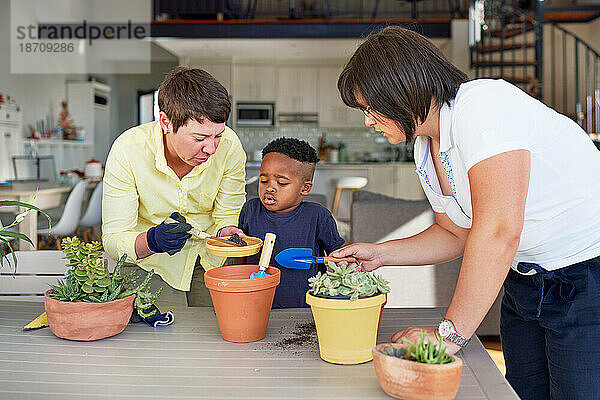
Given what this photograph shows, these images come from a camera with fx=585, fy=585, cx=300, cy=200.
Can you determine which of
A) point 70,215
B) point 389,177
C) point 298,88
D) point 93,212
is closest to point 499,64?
point 389,177

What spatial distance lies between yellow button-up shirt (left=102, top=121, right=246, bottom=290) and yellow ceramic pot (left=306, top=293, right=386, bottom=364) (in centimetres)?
70

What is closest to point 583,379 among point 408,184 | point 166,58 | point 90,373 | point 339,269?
point 339,269

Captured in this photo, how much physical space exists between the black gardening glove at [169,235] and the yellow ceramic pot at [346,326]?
46cm

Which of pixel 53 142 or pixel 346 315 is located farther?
pixel 53 142

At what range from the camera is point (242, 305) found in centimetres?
126

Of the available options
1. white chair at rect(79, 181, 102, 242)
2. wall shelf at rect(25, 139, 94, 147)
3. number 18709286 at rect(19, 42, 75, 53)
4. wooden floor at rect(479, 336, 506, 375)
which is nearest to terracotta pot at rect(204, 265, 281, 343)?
wooden floor at rect(479, 336, 506, 375)

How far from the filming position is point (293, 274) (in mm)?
1895

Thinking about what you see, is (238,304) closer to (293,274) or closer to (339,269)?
(339,269)

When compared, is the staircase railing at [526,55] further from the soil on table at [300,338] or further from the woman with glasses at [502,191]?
the soil on table at [300,338]

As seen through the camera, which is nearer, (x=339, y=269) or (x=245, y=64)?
(x=339, y=269)

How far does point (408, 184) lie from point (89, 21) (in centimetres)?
594

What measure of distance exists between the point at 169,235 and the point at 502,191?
0.82 metres

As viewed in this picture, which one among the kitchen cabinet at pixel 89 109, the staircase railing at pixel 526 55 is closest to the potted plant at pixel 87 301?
the staircase railing at pixel 526 55

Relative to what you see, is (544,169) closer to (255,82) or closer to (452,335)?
(452,335)
